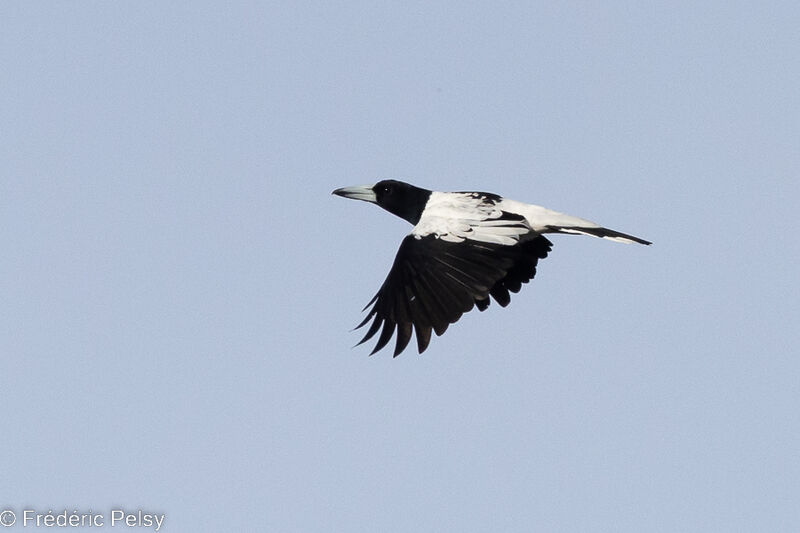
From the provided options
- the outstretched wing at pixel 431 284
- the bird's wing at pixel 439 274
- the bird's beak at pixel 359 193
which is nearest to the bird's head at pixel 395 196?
the bird's beak at pixel 359 193

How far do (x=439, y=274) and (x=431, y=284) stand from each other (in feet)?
0.40

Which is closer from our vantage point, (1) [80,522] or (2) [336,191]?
(1) [80,522]

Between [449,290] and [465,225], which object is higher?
[465,225]

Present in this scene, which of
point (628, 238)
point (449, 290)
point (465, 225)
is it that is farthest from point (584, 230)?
point (449, 290)

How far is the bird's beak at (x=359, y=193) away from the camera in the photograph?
1175 centimetres

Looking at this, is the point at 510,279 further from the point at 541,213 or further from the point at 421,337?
the point at 421,337

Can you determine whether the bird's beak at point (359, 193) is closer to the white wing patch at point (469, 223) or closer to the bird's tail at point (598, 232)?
the white wing patch at point (469, 223)

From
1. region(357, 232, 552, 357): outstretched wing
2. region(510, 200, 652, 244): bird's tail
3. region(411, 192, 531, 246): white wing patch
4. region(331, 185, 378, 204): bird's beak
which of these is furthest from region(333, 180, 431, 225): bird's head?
region(357, 232, 552, 357): outstretched wing

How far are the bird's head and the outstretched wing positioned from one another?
1833mm

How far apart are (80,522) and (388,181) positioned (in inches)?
209

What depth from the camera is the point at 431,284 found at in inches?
352

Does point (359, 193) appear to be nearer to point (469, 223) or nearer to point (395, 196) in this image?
point (395, 196)

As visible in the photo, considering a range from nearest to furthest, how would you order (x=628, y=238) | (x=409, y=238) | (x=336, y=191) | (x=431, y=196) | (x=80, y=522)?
(x=80, y=522) → (x=409, y=238) → (x=628, y=238) → (x=431, y=196) → (x=336, y=191)

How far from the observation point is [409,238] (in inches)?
369
